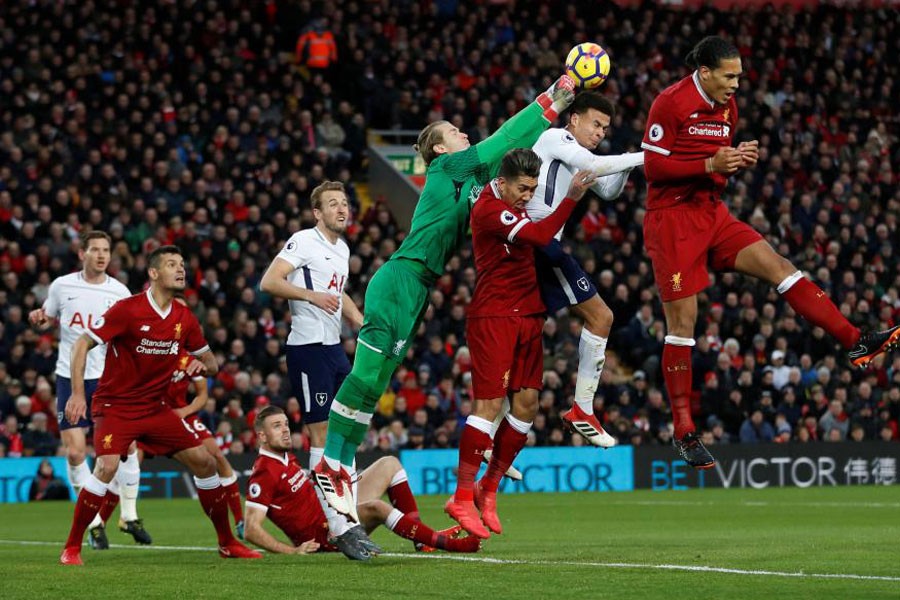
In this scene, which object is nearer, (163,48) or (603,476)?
(603,476)

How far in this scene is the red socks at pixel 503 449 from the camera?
1067cm

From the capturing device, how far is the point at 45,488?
20812 mm

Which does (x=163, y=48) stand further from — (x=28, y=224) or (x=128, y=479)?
(x=128, y=479)

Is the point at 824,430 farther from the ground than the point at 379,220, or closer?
closer

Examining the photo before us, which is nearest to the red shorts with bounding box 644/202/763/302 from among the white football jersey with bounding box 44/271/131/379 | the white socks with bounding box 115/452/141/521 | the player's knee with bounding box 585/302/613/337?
the player's knee with bounding box 585/302/613/337

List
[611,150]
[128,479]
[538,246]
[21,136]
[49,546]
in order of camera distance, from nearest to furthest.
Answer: [538,246], [49,546], [128,479], [21,136], [611,150]

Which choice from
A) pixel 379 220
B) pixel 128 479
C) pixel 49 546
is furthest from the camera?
pixel 379 220

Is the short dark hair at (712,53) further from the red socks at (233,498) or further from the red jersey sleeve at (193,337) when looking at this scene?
the red socks at (233,498)

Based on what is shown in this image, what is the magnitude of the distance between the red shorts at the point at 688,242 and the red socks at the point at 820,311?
447 mm

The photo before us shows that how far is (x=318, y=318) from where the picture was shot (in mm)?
11852

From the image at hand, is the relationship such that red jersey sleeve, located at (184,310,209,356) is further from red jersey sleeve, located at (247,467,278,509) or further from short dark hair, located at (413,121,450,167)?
short dark hair, located at (413,121,450,167)

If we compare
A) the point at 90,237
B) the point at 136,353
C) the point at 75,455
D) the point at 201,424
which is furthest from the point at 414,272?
the point at 75,455

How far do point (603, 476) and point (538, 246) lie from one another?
1464cm

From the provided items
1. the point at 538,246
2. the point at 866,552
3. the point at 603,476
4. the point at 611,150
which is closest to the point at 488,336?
the point at 538,246
